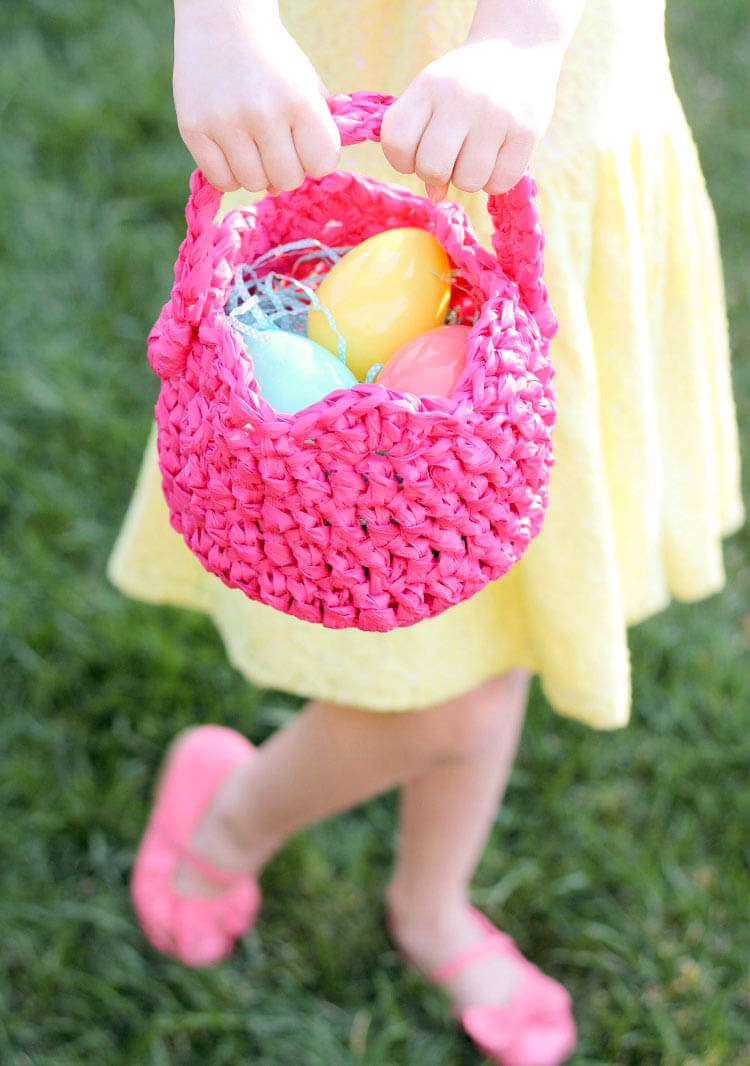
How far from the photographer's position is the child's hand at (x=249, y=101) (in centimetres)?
75

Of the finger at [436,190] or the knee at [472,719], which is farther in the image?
the knee at [472,719]

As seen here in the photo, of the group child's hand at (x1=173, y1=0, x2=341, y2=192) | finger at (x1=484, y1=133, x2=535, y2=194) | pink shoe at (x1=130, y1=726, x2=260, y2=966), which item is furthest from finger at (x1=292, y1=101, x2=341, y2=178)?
pink shoe at (x1=130, y1=726, x2=260, y2=966)

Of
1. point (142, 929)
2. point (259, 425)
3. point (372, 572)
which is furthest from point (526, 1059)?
point (259, 425)

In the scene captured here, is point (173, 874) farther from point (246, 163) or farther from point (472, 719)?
point (246, 163)

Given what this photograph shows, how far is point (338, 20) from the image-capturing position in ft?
3.27

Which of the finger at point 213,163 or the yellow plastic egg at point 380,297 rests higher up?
the finger at point 213,163

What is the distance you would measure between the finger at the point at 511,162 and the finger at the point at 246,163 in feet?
0.48

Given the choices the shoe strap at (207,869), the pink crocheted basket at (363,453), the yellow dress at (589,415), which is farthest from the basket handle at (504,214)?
the shoe strap at (207,869)

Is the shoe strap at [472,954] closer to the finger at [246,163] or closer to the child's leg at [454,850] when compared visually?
the child's leg at [454,850]

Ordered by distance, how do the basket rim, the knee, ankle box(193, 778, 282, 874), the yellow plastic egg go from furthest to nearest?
ankle box(193, 778, 282, 874) < the knee < the yellow plastic egg < the basket rim

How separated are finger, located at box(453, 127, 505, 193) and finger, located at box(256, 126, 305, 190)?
0.10 m

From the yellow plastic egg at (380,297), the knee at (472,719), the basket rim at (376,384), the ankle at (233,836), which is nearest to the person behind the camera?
the basket rim at (376,384)

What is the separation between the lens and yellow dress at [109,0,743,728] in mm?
971

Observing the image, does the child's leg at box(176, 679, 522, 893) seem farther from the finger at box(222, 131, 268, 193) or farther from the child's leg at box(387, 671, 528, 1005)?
the finger at box(222, 131, 268, 193)
